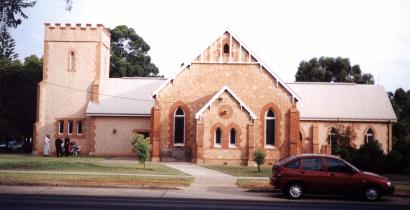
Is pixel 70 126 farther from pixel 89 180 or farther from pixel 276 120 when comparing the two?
pixel 89 180

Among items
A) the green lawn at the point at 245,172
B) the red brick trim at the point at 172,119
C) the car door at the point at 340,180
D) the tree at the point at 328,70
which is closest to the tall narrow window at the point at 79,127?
the red brick trim at the point at 172,119

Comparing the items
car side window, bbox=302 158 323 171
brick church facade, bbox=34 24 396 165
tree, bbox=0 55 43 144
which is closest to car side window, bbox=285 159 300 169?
car side window, bbox=302 158 323 171

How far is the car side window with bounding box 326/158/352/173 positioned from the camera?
71.2 feet

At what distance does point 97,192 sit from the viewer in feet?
70.8

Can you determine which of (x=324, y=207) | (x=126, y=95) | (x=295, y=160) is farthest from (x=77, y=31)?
(x=324, y=207)

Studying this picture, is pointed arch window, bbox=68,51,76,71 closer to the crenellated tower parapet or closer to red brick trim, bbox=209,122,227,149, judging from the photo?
the crenellated tower parapet

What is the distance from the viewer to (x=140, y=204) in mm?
17422

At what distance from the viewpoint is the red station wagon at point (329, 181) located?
2147 centimetres

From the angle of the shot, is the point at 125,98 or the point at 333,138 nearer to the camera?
the point at 333,138

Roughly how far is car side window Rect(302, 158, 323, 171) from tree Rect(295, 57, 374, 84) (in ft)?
204

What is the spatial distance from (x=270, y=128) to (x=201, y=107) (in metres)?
5.93

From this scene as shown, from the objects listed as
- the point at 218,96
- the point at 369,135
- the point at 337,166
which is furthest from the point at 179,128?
the point at 337,166

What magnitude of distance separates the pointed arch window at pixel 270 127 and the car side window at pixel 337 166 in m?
21.2

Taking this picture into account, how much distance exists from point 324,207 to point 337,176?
132 inches
